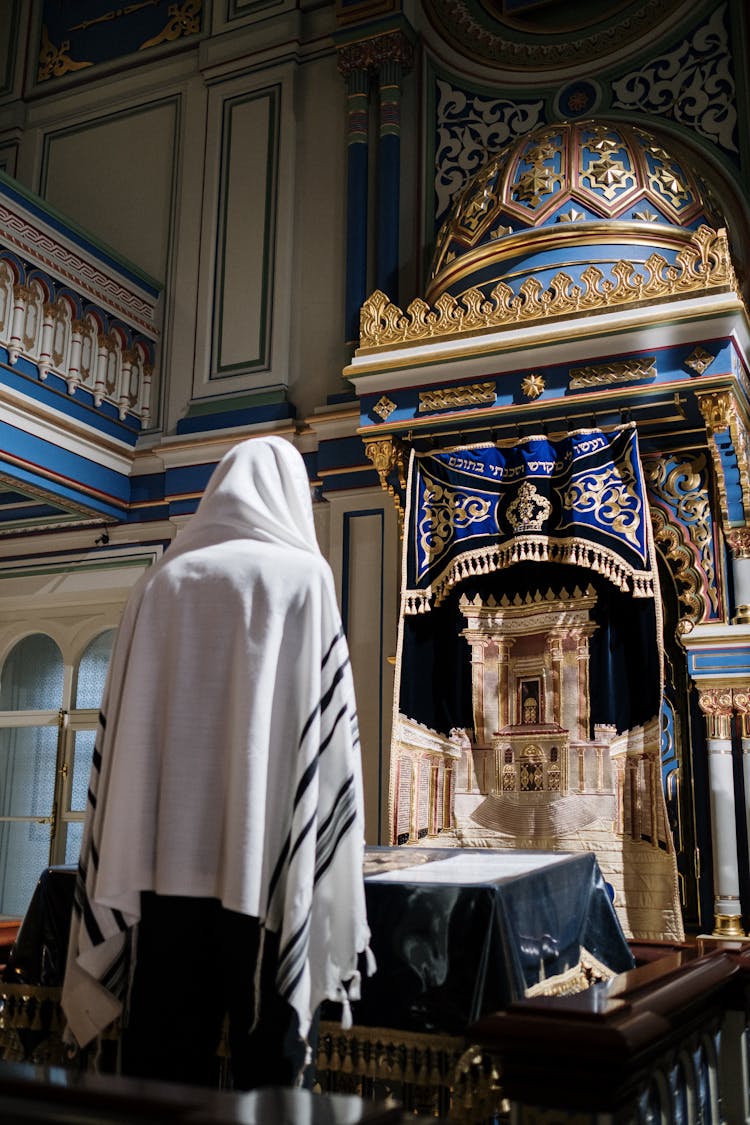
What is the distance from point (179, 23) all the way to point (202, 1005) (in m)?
6.68

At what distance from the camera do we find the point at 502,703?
4.71 m

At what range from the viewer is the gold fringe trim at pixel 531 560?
4.33 meters

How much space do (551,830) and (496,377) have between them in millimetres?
1846

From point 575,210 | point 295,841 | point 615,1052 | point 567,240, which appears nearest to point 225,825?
point 295,841

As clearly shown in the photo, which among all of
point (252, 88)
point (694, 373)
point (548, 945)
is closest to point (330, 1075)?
point (548, 945)

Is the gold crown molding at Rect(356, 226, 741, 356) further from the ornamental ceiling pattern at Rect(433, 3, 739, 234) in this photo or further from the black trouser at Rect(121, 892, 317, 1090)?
the black trouser at Rect(121, 892, 317, 1090)

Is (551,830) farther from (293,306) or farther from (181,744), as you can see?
(293,306)

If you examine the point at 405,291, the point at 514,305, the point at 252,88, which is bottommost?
the point at 514,305

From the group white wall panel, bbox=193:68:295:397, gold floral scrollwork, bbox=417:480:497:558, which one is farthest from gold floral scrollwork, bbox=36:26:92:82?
gold floral scrollwork, bbox=417:480:497:558

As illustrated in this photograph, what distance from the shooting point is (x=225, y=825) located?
6.46 ft

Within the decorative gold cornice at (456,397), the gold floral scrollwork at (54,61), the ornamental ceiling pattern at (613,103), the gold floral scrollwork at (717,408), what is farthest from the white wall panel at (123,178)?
the gold floral scrollwork at (717,408)

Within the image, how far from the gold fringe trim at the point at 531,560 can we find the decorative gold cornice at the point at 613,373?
636 mm

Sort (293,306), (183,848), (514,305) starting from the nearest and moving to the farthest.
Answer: (183,848), (514,305), (293,306)

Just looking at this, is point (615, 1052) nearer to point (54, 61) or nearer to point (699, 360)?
point (699, 360)
